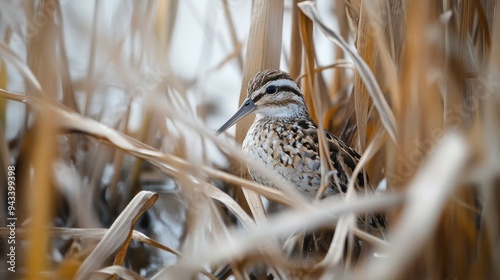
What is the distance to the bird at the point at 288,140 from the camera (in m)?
2.62

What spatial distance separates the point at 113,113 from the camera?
3.24 meters

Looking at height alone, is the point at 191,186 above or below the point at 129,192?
above

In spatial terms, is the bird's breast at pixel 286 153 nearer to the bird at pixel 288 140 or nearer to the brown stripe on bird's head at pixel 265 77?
the bird at pixel 288 140

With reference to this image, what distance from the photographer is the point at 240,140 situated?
3.09 metres

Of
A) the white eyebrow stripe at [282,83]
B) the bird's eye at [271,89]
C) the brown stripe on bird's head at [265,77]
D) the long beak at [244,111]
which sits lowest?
the long beak at [244,111]

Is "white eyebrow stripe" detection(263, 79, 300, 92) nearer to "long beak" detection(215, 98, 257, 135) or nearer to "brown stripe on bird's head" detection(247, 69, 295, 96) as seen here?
"brown stripe on bird's head" detection(247, 69, 295, 96)

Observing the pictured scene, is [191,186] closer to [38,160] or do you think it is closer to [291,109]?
[38,160]

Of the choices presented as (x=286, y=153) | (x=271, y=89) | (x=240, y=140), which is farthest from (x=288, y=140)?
(x=240, y=140)

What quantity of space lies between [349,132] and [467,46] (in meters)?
0.89

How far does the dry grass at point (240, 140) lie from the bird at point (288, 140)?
0.24ft

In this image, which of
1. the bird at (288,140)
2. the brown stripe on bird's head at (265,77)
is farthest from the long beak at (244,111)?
the brown stripe on bird's head at (265,77)

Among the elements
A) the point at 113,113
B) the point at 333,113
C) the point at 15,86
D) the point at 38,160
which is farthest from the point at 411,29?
the point at 15,86

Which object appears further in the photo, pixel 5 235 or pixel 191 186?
pixel 5 235

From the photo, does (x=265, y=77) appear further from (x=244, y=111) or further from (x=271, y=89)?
(x=244, y=111)
